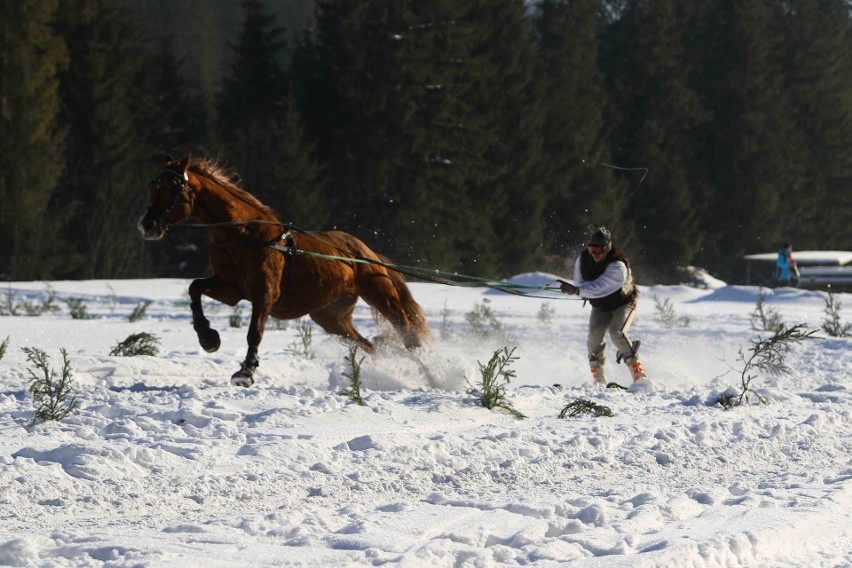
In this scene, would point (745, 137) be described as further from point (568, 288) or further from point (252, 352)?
point (252, 352)

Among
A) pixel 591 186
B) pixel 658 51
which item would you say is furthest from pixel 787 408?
pixel 658 51

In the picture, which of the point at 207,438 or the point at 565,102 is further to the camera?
the point at 565,102

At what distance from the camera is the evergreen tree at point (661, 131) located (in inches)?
1693

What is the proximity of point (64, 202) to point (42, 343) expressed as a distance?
19929 millimetres

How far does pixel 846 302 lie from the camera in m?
25.8

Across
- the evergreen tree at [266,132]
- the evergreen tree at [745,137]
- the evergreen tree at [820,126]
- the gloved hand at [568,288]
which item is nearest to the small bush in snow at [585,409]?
the gloved hand at [568,288]

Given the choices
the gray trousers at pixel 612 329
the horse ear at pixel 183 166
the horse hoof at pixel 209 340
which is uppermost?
the horse ear at pixel 183 166

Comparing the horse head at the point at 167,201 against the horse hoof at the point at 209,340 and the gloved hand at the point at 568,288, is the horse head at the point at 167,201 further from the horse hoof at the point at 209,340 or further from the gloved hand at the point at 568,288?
the gloved hand at the point at 568,288

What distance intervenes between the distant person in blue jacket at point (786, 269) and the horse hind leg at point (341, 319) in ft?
69.6

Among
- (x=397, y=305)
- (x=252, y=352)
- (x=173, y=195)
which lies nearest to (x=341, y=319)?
(x=397, y=305)

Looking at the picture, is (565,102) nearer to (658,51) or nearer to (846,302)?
(658,51)

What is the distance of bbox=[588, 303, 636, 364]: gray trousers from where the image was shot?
11.0 metres

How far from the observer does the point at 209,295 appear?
32.3 feet

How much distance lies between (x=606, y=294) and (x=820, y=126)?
1720 inches
